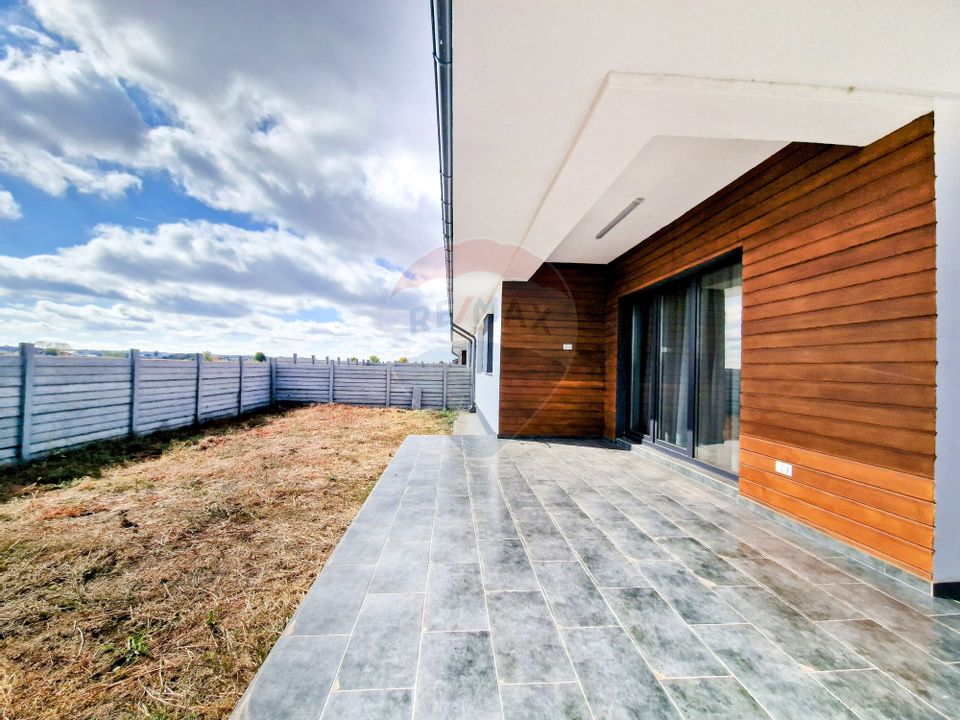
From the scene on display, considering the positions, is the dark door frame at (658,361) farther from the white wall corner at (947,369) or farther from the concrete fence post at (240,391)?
the concrete fence post at (240,391)

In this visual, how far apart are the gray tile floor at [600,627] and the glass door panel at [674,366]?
1.48 metres

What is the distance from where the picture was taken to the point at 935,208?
181 centimetres

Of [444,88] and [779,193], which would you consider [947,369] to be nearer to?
[779,193]

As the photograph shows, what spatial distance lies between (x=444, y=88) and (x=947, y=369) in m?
2.80

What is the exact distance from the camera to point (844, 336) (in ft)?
Answer: 7.35

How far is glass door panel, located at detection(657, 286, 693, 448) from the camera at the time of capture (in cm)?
398

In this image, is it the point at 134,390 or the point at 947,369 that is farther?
the point at 134,390

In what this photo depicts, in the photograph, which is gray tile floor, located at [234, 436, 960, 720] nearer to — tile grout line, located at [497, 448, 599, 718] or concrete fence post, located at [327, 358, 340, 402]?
tile grout line, located at [497, 448, 599, 718]

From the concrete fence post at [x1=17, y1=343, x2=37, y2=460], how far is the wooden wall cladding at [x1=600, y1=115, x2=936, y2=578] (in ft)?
23.8

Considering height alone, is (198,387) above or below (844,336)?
below

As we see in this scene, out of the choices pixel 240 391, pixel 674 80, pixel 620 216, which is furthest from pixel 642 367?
pixel 240 391

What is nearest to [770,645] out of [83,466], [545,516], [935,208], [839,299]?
[545,516]

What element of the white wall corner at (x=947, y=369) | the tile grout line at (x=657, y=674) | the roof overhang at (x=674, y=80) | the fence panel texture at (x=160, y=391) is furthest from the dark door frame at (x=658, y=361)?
the fence panel texture at (x=160, y=391)

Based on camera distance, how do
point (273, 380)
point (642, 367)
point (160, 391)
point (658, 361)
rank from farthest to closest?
point (273, 380) < point (160, 391) < point (642, 367) < point (658, 361)
